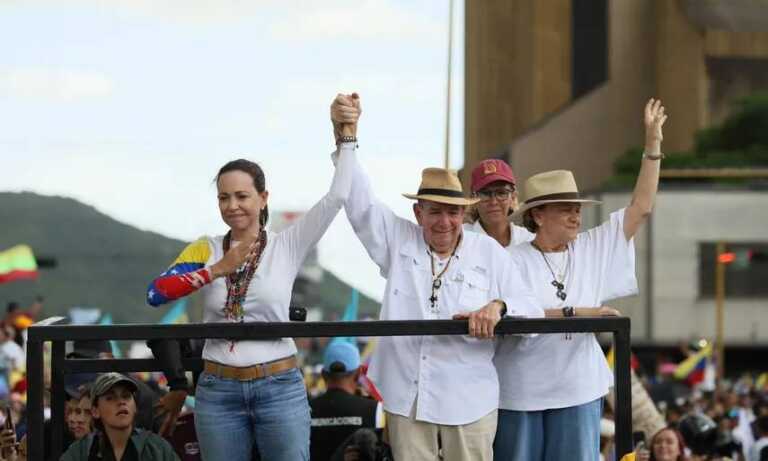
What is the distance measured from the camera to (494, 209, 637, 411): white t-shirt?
637 cm

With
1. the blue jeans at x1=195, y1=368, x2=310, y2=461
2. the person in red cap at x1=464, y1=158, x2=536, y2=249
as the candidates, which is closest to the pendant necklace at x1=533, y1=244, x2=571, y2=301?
the person in red cap at x1=464, y1=158, x2=536, y2=249

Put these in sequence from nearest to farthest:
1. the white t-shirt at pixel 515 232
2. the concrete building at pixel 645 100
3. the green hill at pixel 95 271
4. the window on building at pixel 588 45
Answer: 1. the white t-shirt at pixel 515 232
2. the green hill at pixel 95 271
3. the concrete building at pixel 645 100
4. the window on building at pixel 588 45

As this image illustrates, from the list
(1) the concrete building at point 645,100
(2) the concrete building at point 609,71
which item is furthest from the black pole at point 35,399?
(2) the concrete building at point 609,71

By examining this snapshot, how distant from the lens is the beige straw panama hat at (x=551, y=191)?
6664mm

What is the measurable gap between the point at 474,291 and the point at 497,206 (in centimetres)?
107

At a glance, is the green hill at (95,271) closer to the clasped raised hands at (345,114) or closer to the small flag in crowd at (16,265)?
the small flag in crowd at (16,265)

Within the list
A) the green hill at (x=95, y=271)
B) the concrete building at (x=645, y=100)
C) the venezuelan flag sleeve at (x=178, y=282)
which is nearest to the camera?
the venezuelan flag sleeve at (x=178, y=282)

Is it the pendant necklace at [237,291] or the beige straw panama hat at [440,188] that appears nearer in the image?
the pendant necklace at [237,291]

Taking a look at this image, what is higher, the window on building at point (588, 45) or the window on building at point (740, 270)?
the window on building at point (588, 45)

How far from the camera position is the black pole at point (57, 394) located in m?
5.93

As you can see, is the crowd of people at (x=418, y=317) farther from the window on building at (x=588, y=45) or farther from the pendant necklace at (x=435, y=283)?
the window on building at (x=588, y=45)

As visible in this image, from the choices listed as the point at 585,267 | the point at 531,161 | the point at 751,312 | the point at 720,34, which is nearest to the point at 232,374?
the point at 585,267

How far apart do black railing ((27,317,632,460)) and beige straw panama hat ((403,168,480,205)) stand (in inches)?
26.2

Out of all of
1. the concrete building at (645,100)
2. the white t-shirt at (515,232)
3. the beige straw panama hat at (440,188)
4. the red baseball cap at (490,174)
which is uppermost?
the concrete building at (645,100)
